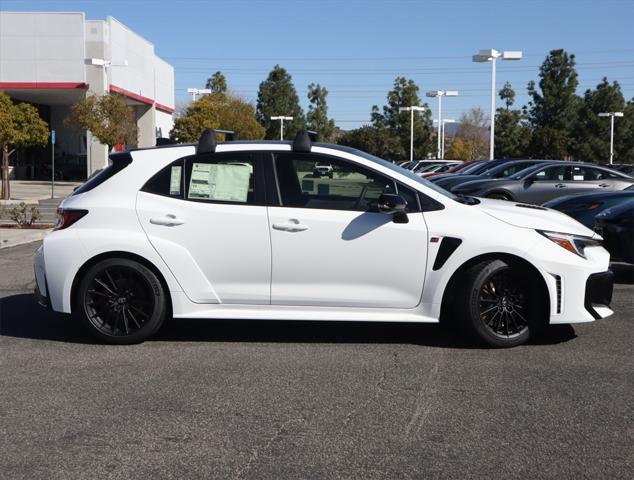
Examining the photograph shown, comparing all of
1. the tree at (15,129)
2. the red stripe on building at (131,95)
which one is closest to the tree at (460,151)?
the red stripe on building at (131,95)

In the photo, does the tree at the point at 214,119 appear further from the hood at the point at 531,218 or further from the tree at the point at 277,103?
the hood at the point at 531,218

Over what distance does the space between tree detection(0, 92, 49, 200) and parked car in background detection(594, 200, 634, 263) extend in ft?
74.1

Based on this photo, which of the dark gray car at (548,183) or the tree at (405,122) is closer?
the dark gray car at (548,183)

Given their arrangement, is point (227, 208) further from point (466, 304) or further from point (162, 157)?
point (466, 304)

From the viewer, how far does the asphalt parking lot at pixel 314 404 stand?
3.94 metres

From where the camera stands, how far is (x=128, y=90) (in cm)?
5053

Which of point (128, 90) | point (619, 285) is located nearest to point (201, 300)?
point (619, 285)

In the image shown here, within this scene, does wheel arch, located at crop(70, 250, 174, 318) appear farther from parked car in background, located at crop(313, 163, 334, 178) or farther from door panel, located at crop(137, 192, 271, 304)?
parked car in background, located at crop(313, 163, 334, 178)

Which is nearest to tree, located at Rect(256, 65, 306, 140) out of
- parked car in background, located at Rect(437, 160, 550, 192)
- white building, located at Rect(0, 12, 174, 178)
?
white building, located at Rect(0, 12, 174, 178)

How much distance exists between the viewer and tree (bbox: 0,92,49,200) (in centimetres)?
2716

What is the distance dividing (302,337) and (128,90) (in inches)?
1838

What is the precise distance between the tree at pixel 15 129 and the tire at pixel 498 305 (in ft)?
79.6

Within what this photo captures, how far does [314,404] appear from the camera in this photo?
486cm

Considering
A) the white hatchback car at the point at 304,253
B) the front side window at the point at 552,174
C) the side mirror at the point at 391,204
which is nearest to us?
the side mirror at the point at 391,204
